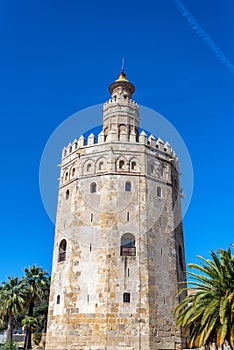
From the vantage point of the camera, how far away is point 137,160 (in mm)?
30094

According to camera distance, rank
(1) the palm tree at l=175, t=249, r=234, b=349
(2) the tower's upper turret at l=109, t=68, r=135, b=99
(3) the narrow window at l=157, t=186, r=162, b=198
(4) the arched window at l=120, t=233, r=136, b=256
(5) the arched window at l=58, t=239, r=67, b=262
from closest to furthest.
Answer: (1) the palm tree at l=175, t=249, r=234, b=349, (4) the arched window at l=120, t=233, r=136, b=256, (5) the arched window at l=58, t=239, r=67, b=262, (3) the narrow window at l=157, t=186, r=162, b=198, (2) the tower's upper turret at l=109, t=68, r=135, b=99

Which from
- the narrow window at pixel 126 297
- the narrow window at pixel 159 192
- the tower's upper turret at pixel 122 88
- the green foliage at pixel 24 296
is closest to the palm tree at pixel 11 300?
the green foliage at pixel 24 296

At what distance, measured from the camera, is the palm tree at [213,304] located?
59.4 feet

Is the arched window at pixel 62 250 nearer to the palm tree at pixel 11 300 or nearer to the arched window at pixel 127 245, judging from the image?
A: the arched window at pixel 127 245

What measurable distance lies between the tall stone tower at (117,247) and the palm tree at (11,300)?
656 centimetres

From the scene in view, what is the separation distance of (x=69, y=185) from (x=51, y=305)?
9823 mm

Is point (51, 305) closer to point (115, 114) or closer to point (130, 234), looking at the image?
point (130, 234)

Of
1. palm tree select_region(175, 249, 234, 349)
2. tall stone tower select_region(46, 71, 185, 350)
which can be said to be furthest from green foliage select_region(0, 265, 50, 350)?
palm tree select_region(175, 249, 234, 349)

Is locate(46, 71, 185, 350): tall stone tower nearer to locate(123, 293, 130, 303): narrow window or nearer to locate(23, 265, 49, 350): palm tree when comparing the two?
locate(123, 293, 130, 303): narrow window

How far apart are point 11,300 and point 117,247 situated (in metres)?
12.7

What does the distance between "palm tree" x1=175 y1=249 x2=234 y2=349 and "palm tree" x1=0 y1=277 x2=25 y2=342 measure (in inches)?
686

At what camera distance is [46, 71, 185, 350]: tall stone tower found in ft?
80.2

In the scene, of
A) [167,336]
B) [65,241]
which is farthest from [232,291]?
[65,241]

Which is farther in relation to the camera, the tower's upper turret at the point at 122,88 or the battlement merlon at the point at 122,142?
the tower's upper turret at the point at 122,88
